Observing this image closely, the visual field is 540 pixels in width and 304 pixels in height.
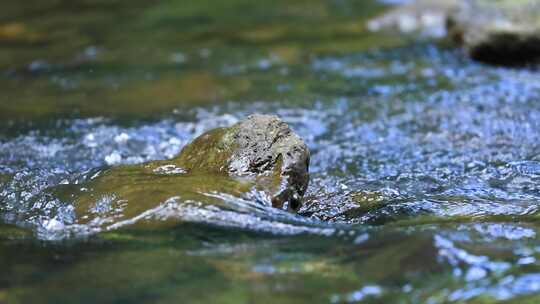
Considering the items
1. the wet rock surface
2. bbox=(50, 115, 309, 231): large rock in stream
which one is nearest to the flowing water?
bbox=(50, 115, 309, 231): large rock in stream

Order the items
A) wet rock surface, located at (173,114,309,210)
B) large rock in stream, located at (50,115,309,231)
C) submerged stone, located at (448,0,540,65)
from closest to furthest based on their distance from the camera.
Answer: large rock in stream, located at (50,115,309,231) < wet rock surface, located at (173,114,309,210) < submerged stone, located at (448,0,540,65)

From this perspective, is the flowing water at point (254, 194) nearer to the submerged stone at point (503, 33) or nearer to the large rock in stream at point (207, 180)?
the large rock in stream at point (207, 180)

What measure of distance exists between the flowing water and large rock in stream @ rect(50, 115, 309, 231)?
2 cm

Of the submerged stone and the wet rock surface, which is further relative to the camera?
the submerged stone

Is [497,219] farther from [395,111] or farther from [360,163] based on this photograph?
[395,111]

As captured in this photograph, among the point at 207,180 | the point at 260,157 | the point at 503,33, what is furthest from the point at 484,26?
the point at 207,180

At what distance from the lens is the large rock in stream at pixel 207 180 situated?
11.5 feet

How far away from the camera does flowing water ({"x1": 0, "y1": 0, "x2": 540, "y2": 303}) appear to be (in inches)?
114

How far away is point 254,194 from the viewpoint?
3.63 m

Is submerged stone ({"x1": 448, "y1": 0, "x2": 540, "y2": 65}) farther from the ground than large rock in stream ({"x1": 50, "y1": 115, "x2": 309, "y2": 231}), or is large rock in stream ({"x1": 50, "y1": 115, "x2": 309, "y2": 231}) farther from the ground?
submerged stone ({"x1": 448, "y1": 0, "x2": 540, "y2": 65})

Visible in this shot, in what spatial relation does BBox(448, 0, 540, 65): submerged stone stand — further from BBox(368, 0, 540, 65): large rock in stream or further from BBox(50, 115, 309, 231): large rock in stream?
BBox(50, 115, 309, 231): large rock in stream

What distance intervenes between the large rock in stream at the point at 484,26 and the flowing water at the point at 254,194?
277mm

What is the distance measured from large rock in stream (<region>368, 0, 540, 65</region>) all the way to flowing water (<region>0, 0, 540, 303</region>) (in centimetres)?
28

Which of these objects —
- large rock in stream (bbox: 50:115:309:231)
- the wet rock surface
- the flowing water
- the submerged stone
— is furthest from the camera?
the submerged stone
